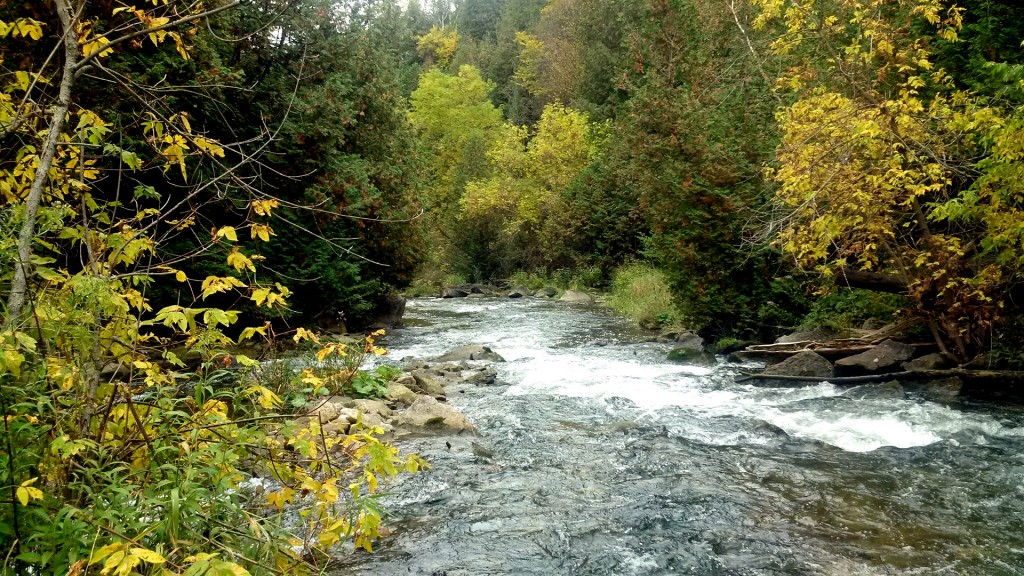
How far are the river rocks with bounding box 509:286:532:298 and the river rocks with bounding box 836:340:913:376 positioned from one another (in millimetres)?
21443

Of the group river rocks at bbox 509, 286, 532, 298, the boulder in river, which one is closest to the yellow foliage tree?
the boulder in river

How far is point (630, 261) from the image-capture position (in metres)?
29.4

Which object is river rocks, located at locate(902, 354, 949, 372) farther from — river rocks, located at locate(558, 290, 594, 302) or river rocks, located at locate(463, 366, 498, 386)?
river rocks, located at locate(558, 290, 594, 302)

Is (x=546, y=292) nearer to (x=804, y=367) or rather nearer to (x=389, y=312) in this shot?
(x=389, y=312)

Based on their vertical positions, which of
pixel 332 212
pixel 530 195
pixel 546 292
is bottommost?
pixel 546 292

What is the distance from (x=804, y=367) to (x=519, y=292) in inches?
852

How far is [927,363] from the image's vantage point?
10.3 m

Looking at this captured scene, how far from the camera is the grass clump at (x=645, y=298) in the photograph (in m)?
18.7

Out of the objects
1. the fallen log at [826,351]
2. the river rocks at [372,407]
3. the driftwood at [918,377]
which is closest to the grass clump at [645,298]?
the fallen log at [826,351]

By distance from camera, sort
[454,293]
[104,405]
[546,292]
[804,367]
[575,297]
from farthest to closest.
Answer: [454,293], [546,292], [575,297], [804,367], [104,405]

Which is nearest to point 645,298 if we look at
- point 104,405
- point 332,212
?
point 332,212

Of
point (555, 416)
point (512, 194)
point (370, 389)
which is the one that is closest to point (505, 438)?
point (555, 416)

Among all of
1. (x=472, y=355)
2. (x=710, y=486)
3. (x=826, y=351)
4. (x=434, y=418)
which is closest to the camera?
(x=710, y=486)

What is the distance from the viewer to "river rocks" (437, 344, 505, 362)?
14.3 metres
